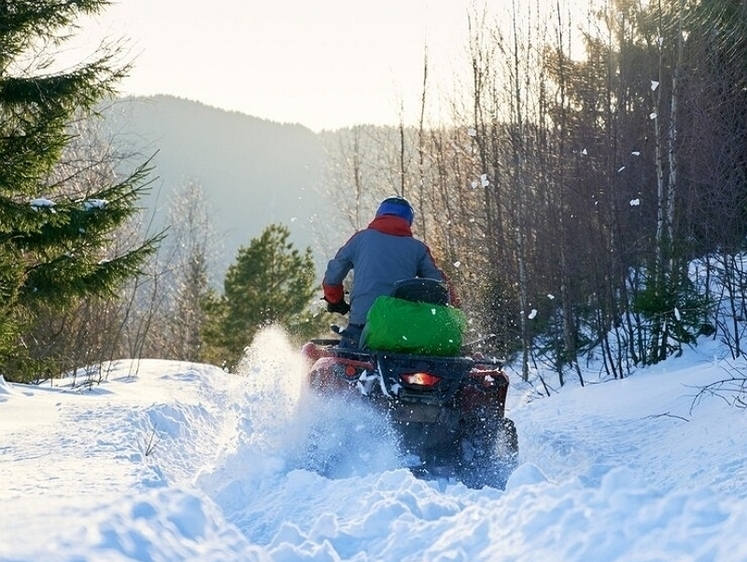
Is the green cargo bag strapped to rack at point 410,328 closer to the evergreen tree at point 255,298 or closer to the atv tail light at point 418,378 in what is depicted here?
the atv tail light at point 418,378

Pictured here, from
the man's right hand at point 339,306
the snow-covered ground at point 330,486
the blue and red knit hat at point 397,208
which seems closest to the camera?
the snow-covered ground at point 330,486

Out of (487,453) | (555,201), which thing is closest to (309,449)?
(487,453)

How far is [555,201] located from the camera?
12.9 meters

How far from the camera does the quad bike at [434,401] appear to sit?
597cm

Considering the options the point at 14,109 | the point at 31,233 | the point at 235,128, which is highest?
the point at 235,128

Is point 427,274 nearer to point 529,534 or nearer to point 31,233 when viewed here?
point 529,534

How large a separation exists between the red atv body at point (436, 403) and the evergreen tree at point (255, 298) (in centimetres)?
2587

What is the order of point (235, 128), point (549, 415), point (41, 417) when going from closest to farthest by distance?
point (41, 417), point (549, 415), point (235, 128)

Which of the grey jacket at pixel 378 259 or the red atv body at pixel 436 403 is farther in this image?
the grey jacket at pixel 378 259

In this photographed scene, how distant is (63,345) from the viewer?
13008mm

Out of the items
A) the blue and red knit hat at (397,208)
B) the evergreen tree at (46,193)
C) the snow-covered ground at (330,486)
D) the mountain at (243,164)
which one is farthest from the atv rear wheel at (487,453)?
the mountain at (243,164)

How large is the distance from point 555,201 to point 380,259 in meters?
6.81

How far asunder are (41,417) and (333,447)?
3.22 metres

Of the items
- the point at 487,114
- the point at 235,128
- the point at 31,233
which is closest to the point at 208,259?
the point at 487,114
